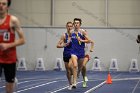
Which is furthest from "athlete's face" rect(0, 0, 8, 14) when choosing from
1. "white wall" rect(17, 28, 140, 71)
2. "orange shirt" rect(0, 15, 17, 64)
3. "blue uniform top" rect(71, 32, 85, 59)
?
"white wall" rect(17, 28, 140, 71)

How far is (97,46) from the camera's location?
90.4ft

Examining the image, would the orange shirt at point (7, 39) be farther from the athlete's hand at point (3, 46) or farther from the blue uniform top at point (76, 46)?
the blue uniform top at point (76, 46)

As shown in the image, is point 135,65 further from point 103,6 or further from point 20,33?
→ point 20,33

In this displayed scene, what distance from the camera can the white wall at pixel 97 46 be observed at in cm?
2720

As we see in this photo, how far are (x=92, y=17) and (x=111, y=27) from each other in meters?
1.45

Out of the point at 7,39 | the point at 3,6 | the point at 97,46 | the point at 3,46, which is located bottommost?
the point at 97,46

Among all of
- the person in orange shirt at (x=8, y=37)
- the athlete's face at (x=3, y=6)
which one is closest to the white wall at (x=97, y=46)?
the person in orange shirt at (x=8, y=37)

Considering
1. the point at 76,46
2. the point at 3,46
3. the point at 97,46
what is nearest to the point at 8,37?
the point at 3,46

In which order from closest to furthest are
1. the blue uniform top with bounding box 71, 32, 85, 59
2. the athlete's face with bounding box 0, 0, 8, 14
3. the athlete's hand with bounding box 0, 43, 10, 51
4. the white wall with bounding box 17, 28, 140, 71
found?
the athlete's hand with bounding box 0, 43, 10, 51, the athlete's face with bounding box 0, 0, 8, 14, the blue uniform top with bounding box 71, 32, 85, 59, the white wall with bounding box 17, 28, 140, 71

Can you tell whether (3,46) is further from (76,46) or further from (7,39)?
(76,46)

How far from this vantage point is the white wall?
27.2 m

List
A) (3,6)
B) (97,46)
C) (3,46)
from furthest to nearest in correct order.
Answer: (97,46)
(3,6)
(3,46)

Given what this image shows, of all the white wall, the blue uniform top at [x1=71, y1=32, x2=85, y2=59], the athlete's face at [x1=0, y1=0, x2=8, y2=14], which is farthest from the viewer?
the white wall

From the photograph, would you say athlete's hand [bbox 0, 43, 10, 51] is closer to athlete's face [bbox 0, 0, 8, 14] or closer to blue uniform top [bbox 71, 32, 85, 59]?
athlete's face [bbox 0, 0, 8, 14]
